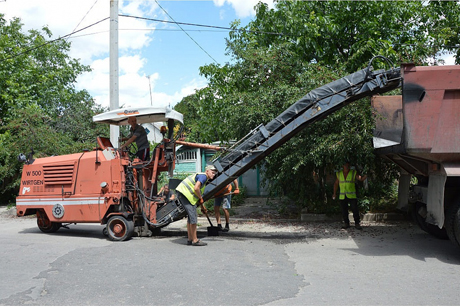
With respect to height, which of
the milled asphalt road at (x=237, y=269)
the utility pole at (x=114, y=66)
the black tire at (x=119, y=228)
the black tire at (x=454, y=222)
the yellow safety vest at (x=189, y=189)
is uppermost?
the utility pole at (x=114, y=66)

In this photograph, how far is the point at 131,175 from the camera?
8406mm

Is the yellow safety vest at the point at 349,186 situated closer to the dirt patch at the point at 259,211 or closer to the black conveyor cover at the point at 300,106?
the black conveyor cover at the point at 300,106

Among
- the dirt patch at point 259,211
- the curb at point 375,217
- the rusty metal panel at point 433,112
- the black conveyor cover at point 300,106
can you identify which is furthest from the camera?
the dirt patch at point 259,211

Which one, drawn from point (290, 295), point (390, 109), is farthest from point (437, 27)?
point (290, 295)

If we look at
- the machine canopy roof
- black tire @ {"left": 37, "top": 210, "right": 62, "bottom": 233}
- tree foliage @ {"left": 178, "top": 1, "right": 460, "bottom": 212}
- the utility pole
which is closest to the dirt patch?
tree foliage @ {"left": 178, "top": 1, "right": 460, "bottom": 212}

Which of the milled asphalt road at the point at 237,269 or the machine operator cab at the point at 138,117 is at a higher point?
the machine operator cab at the point at 138,117

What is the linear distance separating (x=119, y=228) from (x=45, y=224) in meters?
2.19

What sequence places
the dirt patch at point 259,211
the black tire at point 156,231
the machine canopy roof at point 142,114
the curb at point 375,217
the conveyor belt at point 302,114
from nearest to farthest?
1. the conveyor belt at point 302,114
2. the machine canopy roof at point 142,114
3. the black tire at point 156,231
4. the curb at point 375,217
5. the dirt patch at point 259,211

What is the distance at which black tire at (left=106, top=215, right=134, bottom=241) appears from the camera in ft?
26.2

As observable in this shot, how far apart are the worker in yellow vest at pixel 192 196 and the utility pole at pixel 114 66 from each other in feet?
14.1

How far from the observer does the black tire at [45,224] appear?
9.06 m

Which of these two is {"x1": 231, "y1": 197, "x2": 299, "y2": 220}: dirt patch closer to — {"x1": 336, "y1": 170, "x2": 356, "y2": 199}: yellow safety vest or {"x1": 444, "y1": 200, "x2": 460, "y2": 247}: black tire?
{"x1": 336, "y1": 170, "x2": 356, "y2": 199}: yellow safety vest

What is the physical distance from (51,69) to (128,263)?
61.4ft

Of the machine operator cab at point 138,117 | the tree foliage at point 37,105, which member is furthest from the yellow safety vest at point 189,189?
→ the tree foliage at point 37,105
